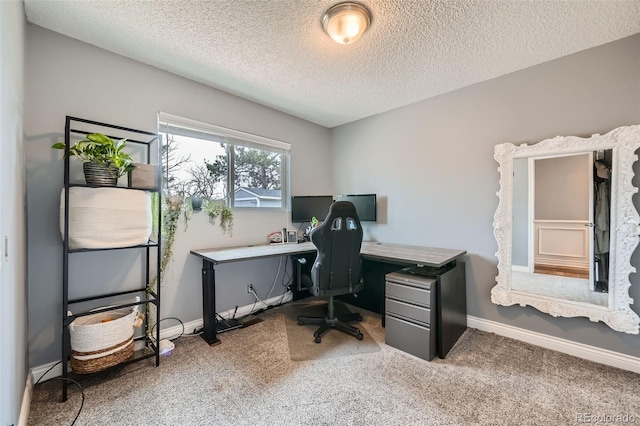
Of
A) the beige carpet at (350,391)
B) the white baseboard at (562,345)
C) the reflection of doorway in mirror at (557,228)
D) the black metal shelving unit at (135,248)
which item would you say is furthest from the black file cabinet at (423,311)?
the black metal shelving unit at (135,248)

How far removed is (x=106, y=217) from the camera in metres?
1.69

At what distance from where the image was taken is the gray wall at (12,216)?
1083 mm

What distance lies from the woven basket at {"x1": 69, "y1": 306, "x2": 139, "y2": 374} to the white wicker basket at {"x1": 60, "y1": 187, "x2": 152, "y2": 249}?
0.54 m

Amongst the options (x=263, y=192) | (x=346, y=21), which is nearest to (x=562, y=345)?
(x=346, y=21)

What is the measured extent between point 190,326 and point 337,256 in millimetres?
1552

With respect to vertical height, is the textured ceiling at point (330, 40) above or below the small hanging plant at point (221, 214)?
above

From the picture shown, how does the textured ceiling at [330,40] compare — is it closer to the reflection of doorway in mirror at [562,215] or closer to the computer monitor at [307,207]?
the reflection of doorway in mirror at [562,215]

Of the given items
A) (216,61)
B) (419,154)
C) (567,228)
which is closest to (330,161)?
(419,154)

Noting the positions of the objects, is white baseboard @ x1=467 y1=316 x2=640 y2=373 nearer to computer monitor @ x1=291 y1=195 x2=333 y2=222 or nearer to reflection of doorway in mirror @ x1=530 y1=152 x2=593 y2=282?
reflection of doorway in mirror @ x1=530 y1=152 x2=593 y2=282

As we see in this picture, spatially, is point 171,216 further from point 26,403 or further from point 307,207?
point 307,207

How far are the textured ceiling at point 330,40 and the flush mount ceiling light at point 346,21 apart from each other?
0.18ft

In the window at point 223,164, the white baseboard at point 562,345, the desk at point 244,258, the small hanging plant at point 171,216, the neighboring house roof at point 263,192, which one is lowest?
the white baseboard at point 562,345

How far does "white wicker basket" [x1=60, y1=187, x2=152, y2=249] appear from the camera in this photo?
162 cm

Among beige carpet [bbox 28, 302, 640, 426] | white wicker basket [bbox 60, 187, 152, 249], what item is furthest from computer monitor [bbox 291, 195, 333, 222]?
white wicker basket [bbox 60, 187, 152, 249]
